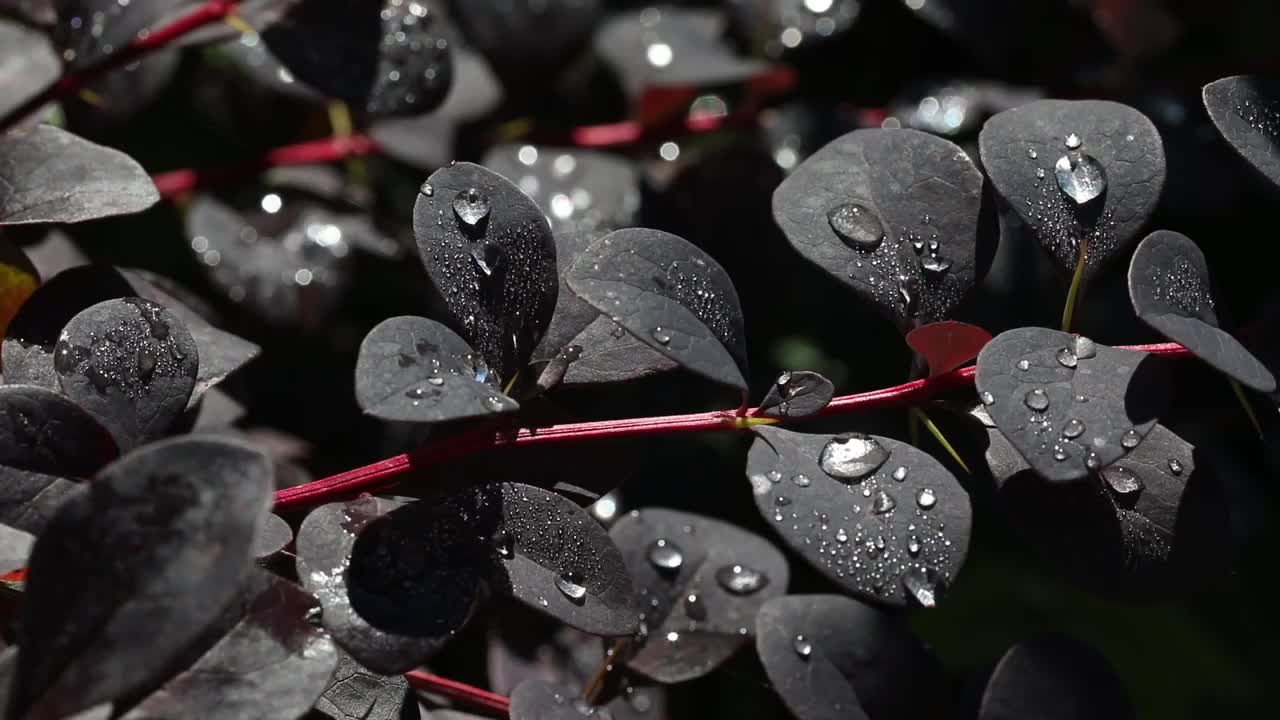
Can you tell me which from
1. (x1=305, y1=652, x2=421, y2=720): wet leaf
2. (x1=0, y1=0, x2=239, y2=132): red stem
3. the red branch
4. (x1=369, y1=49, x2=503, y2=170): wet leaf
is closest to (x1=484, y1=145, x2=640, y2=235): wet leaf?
(x1=369, y1=49, x2=503, y2=170): wet leaf

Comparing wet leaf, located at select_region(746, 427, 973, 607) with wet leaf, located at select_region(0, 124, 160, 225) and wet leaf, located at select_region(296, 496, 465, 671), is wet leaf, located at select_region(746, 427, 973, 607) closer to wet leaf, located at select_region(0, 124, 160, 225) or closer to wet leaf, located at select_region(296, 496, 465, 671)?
wet leaf, located at select_region(296, 496, 465, 671)

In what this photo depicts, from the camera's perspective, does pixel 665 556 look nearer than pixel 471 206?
No

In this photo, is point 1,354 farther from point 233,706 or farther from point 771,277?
point 771,277

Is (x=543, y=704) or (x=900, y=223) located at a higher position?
(x=900, y=223)

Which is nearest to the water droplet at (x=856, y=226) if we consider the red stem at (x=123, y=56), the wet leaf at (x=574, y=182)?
the wet leaf at (x=574, y=182)

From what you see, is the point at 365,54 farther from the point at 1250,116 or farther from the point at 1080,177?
the point at 1250,116

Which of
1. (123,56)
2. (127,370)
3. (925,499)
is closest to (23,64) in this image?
(123,56)
